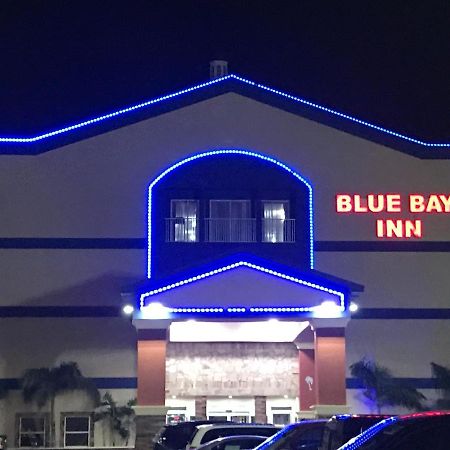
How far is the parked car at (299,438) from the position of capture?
1357 centimetres

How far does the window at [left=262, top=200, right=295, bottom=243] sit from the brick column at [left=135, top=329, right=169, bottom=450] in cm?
616

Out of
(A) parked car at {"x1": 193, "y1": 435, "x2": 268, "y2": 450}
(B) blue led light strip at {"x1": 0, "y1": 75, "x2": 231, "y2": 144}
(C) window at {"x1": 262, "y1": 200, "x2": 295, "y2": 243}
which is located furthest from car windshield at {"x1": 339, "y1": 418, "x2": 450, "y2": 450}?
(B) blue led light strip at {"x1": 0, "y1": 75, "x2": 231, "y2": 144}

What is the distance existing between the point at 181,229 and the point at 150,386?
6.54m

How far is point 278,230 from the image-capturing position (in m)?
30.2

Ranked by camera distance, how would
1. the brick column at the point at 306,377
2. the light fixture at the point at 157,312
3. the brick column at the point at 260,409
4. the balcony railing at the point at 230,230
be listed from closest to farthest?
the light fixture at the point at 157,312
the balcony railing at the point at 230,230
the brick column at the point at 306,377
the brick column at the point at 260,409

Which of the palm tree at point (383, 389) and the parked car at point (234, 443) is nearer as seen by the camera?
the parked car at point (234, 443)

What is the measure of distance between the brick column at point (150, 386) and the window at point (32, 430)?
4014mm

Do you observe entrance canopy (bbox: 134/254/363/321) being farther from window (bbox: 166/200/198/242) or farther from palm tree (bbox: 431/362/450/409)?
palm tree (bbox: 431/362/450/409)

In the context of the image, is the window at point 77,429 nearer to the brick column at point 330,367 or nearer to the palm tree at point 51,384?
the palm tree at point 51,384

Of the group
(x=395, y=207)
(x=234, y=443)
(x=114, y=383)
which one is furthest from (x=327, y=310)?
(x=234, y=443)

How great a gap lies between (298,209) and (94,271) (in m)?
7.34

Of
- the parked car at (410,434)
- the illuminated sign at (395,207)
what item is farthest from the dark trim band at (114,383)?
the parked car at (410,434)

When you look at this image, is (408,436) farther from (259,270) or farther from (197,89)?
(197,89)

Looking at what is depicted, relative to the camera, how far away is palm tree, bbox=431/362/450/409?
28484mm
